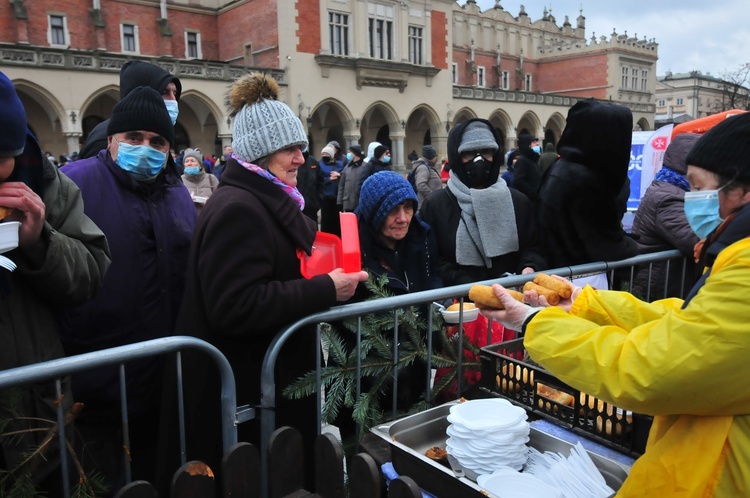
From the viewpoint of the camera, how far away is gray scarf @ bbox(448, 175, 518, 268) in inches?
142

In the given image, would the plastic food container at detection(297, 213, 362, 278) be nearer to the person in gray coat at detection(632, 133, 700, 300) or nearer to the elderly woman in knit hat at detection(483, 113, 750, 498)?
the elderly woman in knit hat at detection(483, 113, 750, 498)

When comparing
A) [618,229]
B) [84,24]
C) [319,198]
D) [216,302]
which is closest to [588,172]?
[618,229]

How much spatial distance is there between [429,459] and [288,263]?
93 centimetres

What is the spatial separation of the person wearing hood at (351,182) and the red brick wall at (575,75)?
134ft

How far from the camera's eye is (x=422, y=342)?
2602 millimetres

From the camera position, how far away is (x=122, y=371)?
72.0 inches

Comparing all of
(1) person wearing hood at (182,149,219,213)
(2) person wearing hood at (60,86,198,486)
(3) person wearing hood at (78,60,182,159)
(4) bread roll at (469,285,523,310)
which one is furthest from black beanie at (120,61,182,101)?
(1) person wearing hood at (182,149,219,213)

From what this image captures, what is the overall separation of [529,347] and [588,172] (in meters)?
2.19

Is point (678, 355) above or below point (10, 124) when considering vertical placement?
below

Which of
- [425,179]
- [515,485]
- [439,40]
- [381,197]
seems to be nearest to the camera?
[515,485]

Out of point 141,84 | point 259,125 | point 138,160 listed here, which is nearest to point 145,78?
point 141,84

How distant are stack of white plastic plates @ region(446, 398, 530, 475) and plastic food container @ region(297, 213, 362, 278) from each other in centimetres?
74

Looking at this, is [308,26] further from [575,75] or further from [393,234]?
[575,75]

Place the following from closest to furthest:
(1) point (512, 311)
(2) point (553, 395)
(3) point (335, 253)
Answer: (1) point (512, 311), (2) point (553, 395), (3) point (335, 253)
